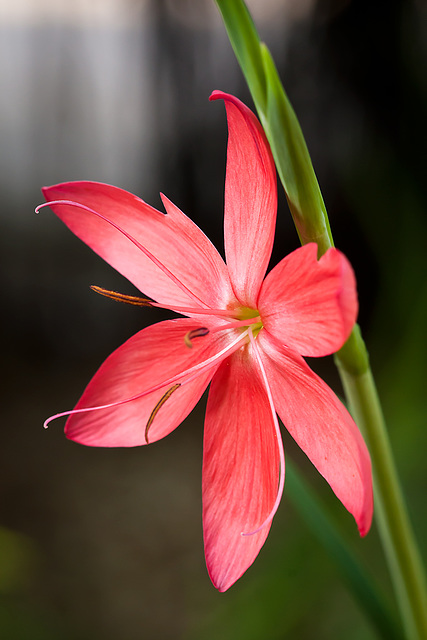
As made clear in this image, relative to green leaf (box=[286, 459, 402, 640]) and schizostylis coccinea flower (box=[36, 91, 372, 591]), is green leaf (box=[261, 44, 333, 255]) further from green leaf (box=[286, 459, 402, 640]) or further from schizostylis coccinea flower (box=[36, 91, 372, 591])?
green leaf (box=[286, 459, 402, 640])

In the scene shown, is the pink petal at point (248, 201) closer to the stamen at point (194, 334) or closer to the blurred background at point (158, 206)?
the stamen at point (194, 334)

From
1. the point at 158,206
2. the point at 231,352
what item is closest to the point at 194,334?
the point at 231,352

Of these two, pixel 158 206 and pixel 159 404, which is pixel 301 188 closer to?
pixel 159 404

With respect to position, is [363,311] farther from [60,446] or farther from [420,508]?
[60,446]

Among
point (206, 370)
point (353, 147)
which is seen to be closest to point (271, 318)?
point (206, 370)

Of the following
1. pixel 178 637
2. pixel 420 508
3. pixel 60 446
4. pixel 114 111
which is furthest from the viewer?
pixel 114 111

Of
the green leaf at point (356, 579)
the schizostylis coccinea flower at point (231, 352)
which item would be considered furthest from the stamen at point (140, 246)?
the green leaf at point (356, 579)

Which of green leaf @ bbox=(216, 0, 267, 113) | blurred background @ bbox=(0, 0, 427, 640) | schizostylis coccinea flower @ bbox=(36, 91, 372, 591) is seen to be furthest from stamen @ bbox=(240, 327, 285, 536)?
blurred background @ bbox=(0, 0, 427, 640)
